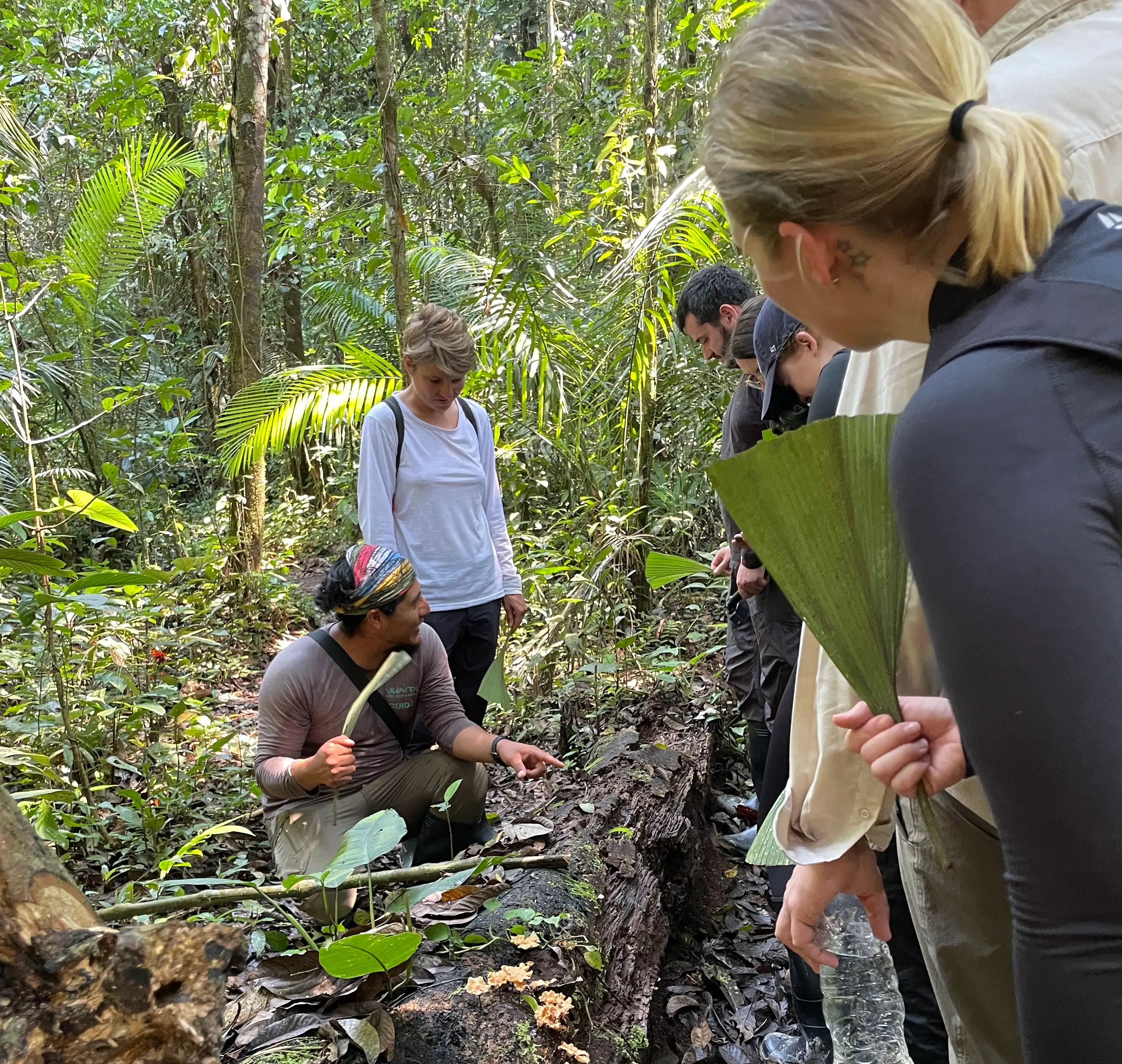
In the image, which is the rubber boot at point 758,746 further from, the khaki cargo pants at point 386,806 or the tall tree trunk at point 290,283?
the tall tree trunk at point 290,283

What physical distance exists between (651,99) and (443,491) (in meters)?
3.26

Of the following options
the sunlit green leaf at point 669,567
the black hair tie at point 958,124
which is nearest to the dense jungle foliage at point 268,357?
the sunlit green leaf at point 669,567

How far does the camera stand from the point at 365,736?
3.12 m

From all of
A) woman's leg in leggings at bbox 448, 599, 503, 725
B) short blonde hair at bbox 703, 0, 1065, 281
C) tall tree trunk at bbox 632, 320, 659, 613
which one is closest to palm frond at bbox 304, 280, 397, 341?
tall tree trunk at bbox 632, 320, 659, 613

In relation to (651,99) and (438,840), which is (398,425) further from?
(651,99)

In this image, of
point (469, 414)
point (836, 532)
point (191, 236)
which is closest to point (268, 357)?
point (191, 236)

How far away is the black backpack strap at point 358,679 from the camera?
9.80 feet

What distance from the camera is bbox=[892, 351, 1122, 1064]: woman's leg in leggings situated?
2.07 feet

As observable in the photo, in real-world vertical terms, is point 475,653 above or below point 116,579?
below

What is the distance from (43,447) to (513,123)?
557cm

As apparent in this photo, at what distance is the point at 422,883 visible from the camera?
2498 mm

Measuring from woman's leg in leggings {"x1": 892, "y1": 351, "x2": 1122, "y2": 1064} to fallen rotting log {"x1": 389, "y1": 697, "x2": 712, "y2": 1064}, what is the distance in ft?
4.54

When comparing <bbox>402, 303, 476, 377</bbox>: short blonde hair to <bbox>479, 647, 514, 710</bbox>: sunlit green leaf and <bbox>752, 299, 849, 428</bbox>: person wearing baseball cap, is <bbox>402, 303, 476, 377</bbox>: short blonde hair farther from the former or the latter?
<bbox>752, 299, 849, 428</bbox>: person wearing baseball cap

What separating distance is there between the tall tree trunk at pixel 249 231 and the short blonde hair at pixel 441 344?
315 centimetres
